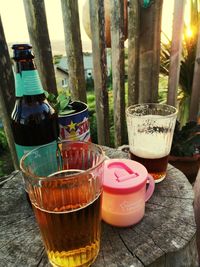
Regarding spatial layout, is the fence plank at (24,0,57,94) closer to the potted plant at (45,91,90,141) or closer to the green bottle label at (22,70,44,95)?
the potted plant at (45,91,90,141)

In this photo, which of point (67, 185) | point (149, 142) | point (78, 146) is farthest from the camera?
point (149, 142)

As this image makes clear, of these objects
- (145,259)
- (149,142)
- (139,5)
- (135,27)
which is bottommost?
(145,259)

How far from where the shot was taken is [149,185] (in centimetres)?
68

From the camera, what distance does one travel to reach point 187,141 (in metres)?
1.56

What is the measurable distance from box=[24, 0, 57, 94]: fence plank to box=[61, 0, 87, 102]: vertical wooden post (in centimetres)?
13

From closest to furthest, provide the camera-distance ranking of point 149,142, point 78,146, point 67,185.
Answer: point 67,185, point 78,146, point 149,142

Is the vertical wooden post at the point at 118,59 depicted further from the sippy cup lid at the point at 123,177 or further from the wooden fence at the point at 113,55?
the sippy cup lid at the point at 123,177

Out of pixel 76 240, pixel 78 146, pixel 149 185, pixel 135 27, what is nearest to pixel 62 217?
pixel 76 240

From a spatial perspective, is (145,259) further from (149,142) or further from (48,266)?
(149,142)

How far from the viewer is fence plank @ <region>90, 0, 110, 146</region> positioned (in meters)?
1.25

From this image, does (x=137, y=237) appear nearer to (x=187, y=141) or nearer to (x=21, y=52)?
(x=21, y=52)

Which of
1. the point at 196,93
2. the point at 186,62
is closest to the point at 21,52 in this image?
the point at 196,93

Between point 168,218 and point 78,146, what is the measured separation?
294 mm

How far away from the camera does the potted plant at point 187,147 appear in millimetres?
1545
